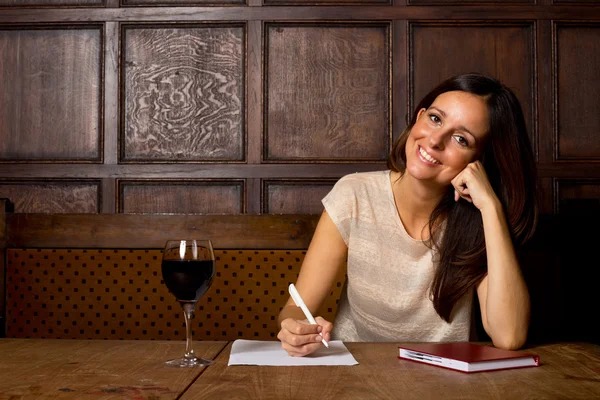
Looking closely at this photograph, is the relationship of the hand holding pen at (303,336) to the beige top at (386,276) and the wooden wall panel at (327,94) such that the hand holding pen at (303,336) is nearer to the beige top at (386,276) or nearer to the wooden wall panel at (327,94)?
the beige top at (386,276)

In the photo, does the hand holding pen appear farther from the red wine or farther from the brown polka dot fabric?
the brown polka dot fabric

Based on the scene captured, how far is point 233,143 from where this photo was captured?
3.44 metres

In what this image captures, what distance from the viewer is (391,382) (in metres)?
1.05

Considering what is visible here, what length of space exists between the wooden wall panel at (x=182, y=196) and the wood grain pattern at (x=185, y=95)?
0.40 ft

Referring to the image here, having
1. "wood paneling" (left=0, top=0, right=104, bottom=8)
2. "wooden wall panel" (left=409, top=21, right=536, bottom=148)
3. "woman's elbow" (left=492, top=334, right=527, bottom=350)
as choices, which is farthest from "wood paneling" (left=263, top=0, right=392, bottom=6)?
"woman's elbow" (left=492, top=334, right=527, bottom=350)

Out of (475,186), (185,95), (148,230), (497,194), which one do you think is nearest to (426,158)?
(475,186)

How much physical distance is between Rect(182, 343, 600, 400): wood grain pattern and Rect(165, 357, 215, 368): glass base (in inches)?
0.8

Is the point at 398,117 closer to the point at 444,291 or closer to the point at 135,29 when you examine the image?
the point at 135,29

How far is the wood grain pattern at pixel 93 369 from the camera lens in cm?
98

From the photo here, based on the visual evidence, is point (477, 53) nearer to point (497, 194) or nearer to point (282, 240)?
point (282, 240)

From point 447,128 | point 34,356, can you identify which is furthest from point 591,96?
point 34,356

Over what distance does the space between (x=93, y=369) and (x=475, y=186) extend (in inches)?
40.3

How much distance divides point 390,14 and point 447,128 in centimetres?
180

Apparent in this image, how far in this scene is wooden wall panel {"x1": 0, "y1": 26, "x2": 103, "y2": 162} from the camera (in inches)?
136
